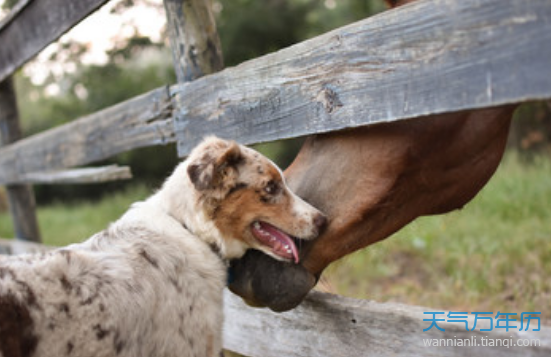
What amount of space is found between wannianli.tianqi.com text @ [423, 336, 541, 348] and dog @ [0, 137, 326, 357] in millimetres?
692

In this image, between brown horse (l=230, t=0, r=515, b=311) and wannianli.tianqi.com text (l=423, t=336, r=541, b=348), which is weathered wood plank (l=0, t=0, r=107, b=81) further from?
wannianli.tianqi.com text (l=423, t=336, r=541, b=348)

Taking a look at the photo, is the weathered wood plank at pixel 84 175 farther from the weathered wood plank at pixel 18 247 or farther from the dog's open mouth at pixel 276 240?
the dog's open mouth at pixel 276 240

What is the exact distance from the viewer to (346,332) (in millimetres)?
2688

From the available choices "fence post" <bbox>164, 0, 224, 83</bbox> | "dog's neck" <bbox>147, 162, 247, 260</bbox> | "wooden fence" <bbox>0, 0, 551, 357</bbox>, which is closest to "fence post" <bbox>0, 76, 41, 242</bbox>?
"wooden fence" <bbox>0, 0, 551, 357</bbox>

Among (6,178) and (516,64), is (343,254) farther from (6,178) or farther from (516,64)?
(6,178)

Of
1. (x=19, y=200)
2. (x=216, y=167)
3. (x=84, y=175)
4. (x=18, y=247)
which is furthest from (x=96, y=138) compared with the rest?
(x=216, y=167)

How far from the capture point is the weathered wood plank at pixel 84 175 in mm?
4367

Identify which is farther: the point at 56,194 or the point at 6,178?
the point at 56,194

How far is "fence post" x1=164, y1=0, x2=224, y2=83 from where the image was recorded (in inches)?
128

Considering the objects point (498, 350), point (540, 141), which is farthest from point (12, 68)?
point (540, 141)

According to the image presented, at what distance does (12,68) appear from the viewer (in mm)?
4574

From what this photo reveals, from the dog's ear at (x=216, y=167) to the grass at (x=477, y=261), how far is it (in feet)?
3.21

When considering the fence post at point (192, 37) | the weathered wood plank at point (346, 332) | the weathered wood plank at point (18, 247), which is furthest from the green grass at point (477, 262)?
the weathered wood plank at point (18, 247)

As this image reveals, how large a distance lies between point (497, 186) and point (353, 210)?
5583mm
